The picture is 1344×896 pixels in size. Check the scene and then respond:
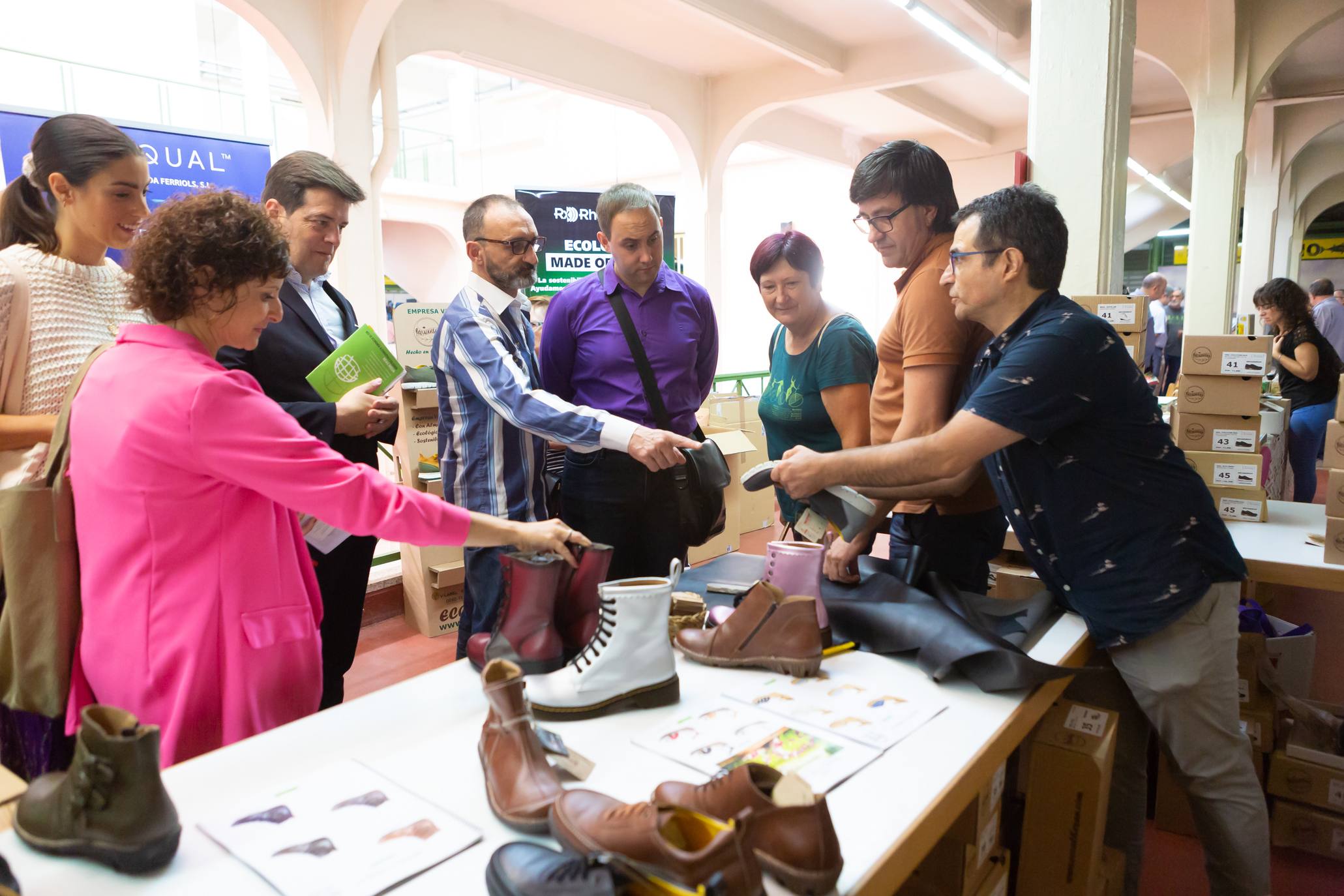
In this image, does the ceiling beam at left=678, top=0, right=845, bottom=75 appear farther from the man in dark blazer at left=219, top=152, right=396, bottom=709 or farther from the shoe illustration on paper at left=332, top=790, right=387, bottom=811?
the shoe illustration on paper at left=332, top=790, right=387, bottom=811

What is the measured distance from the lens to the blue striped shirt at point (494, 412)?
219cm

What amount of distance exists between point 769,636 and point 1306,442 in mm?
6039

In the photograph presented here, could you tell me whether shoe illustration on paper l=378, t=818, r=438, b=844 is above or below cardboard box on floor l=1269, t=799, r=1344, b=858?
above

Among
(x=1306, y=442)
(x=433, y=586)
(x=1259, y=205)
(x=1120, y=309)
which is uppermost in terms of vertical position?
(x=1259, y=205)

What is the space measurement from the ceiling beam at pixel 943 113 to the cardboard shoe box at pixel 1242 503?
7.37 metres

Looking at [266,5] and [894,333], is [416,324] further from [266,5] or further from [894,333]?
[894,333]

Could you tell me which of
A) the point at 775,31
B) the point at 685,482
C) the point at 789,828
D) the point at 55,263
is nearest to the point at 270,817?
the point at 789,828

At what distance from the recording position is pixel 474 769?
3.91 feet

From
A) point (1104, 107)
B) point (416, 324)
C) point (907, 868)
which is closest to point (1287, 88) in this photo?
point (1104, 107)

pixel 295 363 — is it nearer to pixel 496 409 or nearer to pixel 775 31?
pixel 496 409

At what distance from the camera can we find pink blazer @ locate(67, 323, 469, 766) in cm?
125

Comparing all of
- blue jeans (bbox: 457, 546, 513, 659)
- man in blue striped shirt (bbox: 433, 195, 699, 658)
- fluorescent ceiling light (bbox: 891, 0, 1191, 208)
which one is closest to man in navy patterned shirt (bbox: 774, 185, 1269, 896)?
man in blue striped shirt (bbox: 433, 195, 699, 658)

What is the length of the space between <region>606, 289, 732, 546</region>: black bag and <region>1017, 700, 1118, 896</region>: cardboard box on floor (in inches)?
40.3

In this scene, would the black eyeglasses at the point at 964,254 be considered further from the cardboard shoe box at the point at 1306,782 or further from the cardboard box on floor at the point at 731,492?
the cardboard box on floor at the point at 731,492
